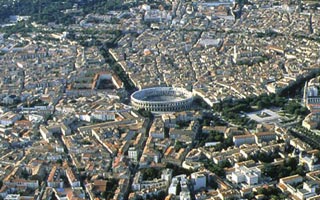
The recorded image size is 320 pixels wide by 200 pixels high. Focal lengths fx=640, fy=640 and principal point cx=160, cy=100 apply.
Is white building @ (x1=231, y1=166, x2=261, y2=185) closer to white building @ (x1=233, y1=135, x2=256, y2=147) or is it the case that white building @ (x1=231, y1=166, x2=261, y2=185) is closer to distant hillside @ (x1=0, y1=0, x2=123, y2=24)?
white building @ (x1=233, y1=135, x2=256, y2=147)

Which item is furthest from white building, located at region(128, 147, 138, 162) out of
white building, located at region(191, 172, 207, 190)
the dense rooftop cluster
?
white building, located at region(191, 172, 207, 190)

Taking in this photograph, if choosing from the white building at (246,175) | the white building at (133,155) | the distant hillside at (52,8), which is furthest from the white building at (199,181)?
the distant hillside at (52,8)

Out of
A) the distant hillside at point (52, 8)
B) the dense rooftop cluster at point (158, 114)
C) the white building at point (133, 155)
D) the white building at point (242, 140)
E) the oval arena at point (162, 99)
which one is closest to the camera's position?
the dense rooftop cluster at point (158, 114)

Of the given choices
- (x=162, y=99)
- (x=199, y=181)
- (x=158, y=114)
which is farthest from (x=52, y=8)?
(x=199, y=181)

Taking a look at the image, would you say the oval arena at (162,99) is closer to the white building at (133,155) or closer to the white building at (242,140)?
the white building at (242,140)

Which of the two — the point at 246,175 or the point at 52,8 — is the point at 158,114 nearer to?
the point at 246,175

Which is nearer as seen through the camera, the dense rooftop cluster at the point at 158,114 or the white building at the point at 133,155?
the dense rooftop cluster at the point at 158,114

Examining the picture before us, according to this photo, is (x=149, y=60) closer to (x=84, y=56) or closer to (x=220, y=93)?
(x=84, y=56)

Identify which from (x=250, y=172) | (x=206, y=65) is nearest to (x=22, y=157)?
(x=250, y=172)
